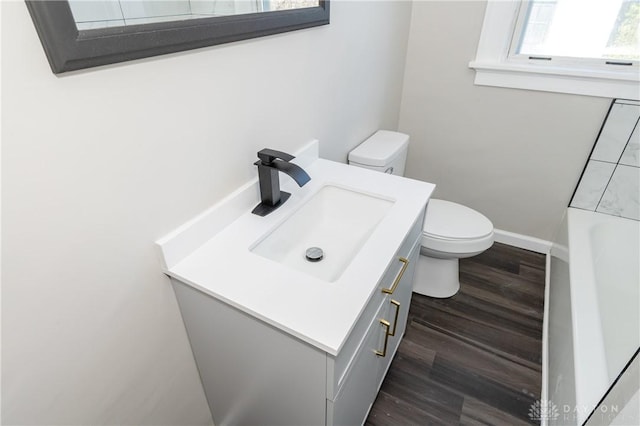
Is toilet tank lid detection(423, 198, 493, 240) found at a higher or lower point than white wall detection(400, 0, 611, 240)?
lower

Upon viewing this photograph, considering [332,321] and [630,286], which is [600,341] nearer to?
[630,286]

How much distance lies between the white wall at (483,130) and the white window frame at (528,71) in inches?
1.6

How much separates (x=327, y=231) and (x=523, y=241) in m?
1.59

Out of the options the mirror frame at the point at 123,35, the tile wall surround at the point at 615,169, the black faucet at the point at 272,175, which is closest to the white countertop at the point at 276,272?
the black faucet at the point at 272,175

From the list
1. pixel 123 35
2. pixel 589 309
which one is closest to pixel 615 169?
pixel 589 309

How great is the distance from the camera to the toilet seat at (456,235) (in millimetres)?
1653

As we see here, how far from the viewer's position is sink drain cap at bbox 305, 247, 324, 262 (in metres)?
1.11

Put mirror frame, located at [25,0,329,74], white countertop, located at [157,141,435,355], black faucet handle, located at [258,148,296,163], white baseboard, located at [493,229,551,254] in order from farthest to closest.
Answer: white baseboard, located at [493,229,551,254] → black faucet handle, located at [258,148,296,163] → white countertop, located at [157,141,435,355] → mirror frame, located at [25,0,329,74]

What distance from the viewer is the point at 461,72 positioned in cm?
198

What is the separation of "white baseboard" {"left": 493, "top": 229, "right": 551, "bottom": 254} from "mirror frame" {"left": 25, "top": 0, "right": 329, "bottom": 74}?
6.39 feet

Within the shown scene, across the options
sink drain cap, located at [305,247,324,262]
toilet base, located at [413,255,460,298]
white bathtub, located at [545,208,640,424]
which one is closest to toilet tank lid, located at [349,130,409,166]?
toilet base, located at [413,255,460,298]

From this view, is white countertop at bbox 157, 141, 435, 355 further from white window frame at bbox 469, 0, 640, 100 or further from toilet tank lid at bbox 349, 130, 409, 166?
white window frame at bbox 469, 0, 640, 100

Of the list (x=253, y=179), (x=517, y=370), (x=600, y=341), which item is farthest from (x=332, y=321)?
(x=517, y=370)

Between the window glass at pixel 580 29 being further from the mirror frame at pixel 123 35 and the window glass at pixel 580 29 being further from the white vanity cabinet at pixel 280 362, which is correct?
the mirror frame at pixel 123 35
